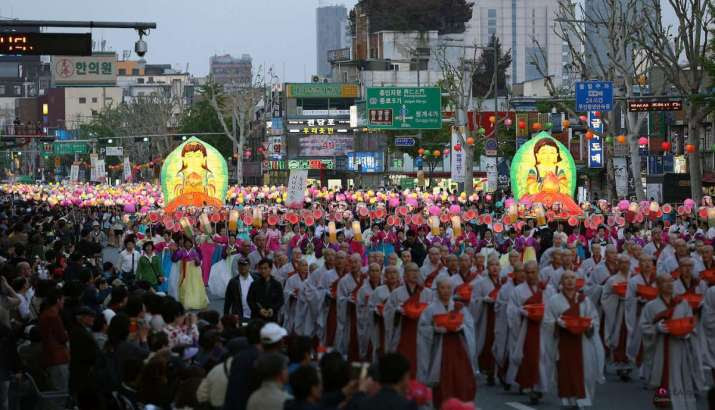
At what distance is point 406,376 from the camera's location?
347 inches

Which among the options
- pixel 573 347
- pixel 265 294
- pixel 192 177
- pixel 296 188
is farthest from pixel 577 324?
pixel 192 177

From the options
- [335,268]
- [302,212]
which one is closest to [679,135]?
[302,212]

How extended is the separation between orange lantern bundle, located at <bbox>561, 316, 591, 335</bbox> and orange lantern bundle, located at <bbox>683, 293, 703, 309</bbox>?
1.01 meters

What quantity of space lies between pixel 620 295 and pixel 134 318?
629 cm

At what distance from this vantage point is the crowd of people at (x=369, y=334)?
10.2m

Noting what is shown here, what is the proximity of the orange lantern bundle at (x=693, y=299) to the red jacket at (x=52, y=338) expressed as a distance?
588 centimetres

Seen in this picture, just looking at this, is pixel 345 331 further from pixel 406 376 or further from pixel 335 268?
pixel 406 376

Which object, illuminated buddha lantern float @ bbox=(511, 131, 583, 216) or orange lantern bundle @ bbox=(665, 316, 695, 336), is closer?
orange lantern bundle @ bbox=(665, 316, 695, 336)

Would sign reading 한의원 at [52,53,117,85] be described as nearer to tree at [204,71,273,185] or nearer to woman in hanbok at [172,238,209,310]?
tree at [204,71,273,185]

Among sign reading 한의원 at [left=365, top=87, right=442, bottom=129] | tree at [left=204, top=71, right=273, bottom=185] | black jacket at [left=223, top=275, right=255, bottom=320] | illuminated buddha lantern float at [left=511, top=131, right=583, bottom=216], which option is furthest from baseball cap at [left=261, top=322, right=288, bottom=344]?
tree at [left=204, top=71, right=273, bottom=185]

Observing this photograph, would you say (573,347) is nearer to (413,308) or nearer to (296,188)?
(413,308)

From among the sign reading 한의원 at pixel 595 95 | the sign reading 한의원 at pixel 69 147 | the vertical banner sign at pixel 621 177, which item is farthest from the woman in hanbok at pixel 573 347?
the sign reading 한의원 at pixel 69 147

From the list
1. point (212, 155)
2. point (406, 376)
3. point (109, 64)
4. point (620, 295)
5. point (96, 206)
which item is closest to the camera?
point (406, 376)

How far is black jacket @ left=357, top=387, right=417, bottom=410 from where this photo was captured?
840 centimetres
